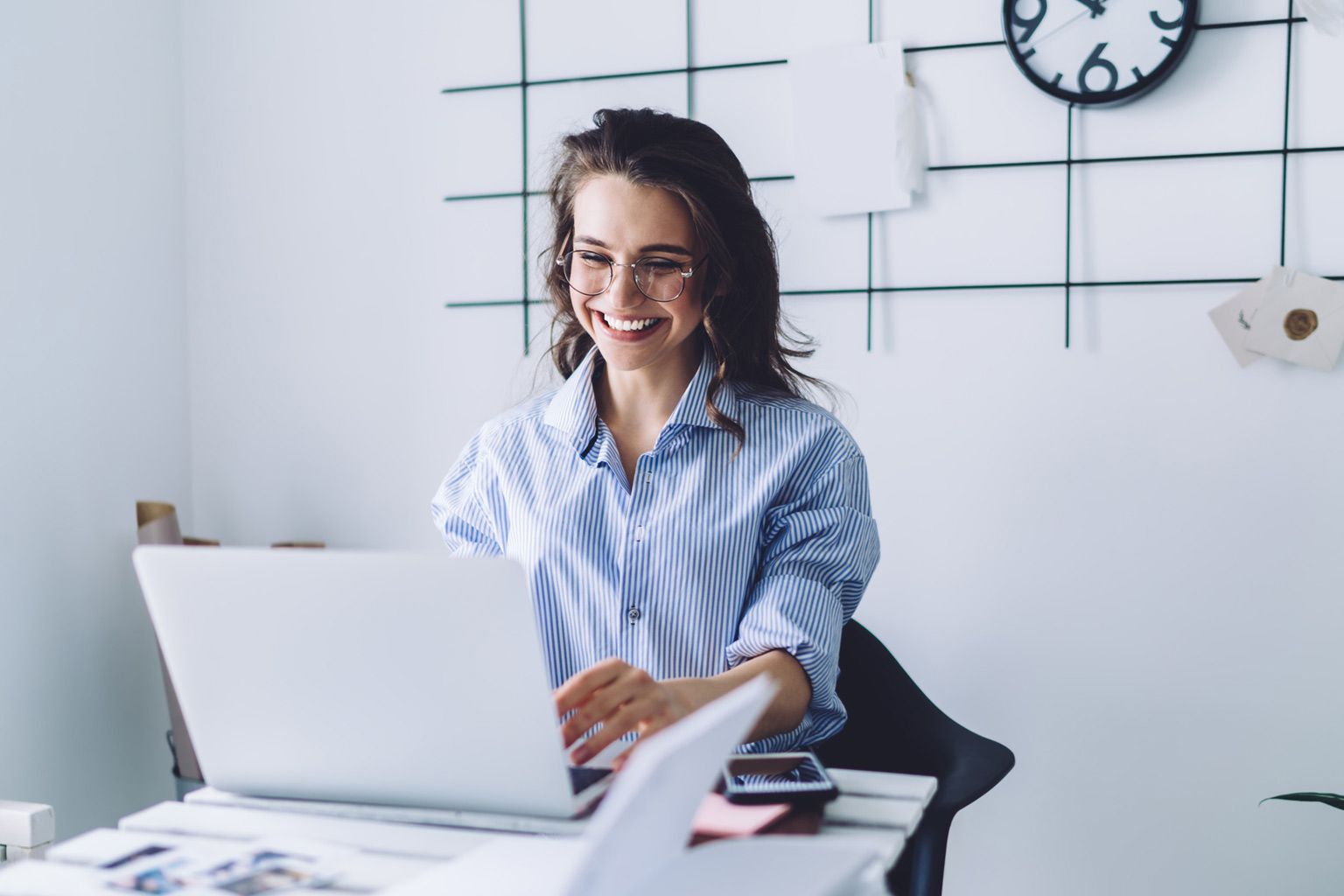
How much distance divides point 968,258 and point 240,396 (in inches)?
51.8

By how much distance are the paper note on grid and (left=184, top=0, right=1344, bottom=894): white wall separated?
0.12 feet

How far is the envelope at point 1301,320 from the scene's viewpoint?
5.19ft

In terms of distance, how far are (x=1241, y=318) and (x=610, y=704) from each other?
3.83 feet

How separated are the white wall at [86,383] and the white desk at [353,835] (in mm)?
1115

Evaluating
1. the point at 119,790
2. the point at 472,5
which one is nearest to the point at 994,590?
the point at 472,5

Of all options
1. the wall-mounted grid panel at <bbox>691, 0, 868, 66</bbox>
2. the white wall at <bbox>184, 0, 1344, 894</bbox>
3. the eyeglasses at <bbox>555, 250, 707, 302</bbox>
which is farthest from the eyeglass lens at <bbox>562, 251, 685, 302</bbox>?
the wall-mounted grid panel at <bbox>691, 0, 868, 66</bbox>

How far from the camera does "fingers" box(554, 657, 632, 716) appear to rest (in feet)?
2.85

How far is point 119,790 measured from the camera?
6.63 ft

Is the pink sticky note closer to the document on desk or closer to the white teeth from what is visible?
the document on desk

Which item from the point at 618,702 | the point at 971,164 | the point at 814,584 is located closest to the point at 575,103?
the point at 971,164

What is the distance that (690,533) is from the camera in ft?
4.23

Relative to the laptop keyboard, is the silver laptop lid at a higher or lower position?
higher

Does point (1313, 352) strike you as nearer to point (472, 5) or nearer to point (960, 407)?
point (960, 407)

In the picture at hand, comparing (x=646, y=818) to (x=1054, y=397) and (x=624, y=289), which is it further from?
(x=1054, y=397)
